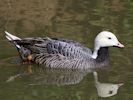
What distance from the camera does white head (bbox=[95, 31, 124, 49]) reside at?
562 inches

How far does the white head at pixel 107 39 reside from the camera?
1427cm

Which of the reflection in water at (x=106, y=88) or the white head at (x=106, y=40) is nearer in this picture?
the reflection in water at (x=106, y=88)

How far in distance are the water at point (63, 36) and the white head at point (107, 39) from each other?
45 cm

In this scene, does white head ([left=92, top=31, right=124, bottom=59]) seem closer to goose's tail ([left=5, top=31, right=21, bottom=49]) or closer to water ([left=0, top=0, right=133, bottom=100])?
water ([left=0, top=0, right=133, bottom=100])

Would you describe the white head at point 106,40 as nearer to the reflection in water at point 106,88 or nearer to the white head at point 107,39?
the white head at point 107,39

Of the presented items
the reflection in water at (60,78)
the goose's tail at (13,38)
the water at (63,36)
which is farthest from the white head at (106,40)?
the goose's tail at (13,38)

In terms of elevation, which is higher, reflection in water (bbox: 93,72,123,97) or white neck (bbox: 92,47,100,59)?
white neck (bbox: 92,47,100,59)

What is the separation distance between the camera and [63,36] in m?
15.8

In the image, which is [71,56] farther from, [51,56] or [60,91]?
[60,91]

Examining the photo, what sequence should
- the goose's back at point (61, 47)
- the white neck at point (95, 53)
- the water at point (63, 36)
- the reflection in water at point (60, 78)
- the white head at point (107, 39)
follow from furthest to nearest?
the white neck at point (95, 53) < the white head at point (107, 39) < the goose's back at point (61, 47) < the reflection in water at point (60, 78) < the water at point (63, 36)

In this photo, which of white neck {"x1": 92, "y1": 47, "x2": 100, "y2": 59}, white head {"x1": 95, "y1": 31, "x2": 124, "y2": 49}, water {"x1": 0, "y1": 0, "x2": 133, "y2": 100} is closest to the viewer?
water {"x1": 0, "y1": 0, "x2": 133, "y2": 100}

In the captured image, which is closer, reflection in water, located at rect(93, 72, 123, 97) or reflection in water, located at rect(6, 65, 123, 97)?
reflection in water, located at rect(93, 72, 123, 97)

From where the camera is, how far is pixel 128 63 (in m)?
14.2

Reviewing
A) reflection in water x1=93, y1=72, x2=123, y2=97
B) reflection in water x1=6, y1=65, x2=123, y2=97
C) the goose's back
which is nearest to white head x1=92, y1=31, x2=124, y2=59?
the goose's back
